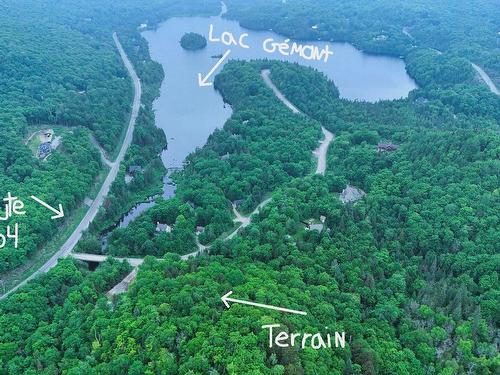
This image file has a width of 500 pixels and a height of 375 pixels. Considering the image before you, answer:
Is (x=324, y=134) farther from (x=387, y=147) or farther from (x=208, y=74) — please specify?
(x=208, y=74)

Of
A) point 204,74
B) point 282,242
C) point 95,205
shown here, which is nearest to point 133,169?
point 95,205

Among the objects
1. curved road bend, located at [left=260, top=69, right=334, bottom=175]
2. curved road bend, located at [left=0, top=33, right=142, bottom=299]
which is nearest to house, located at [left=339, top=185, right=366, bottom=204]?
curved road bend, located at [left=260, top=69, right=334, bottom=175]

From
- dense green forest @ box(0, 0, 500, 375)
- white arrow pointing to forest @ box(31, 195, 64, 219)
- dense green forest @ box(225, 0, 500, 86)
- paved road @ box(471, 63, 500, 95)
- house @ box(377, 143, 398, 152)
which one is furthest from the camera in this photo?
dense green forest @ box(225, 0, 500, 86)

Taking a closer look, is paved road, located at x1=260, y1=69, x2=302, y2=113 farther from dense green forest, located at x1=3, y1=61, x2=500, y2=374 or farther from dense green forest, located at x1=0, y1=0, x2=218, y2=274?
dense green forest, located at x1=0, y1=0, x2=218, y2=274

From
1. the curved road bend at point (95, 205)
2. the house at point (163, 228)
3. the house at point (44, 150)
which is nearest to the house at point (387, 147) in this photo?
the house at point (163, 228)

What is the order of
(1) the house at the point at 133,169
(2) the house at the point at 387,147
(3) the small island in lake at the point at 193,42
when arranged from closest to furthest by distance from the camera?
(2) the house at the point at 387,147 < (1) the house at the point at 133,169 < (3) the small island in lake at the point at 193,42

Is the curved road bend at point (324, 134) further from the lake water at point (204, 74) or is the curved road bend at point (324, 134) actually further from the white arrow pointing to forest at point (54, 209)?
the white arrow pointing to forest at point (54, 209)

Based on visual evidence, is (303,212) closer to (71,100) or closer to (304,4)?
(71,100)
